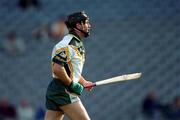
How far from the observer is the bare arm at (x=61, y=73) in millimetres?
8070

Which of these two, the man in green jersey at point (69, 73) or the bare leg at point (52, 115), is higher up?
the man in green jersey at point (69, 73)

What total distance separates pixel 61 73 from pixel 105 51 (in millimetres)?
8977

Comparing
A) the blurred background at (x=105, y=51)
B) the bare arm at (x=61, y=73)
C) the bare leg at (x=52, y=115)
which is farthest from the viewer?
the blurred background at (x=105, y=51)

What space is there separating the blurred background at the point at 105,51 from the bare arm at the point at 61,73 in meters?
7.61

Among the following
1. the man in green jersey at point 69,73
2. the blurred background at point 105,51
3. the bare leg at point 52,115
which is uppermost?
the man in green jersey at point 69,73

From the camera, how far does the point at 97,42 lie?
17.0 m

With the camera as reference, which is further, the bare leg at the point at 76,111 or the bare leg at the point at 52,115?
the bare leg at the point at 52,115

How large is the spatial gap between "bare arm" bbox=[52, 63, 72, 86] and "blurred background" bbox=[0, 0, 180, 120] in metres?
7.61

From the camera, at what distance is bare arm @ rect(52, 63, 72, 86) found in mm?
8070

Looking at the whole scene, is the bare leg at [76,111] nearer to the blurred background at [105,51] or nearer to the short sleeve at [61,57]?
the short sleeve at [61,57]

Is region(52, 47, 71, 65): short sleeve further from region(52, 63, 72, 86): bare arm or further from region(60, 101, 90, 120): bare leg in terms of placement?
region(60, 101, 90, 120): bare leg

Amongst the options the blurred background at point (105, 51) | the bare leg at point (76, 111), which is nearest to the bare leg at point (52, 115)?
the bare leg at point (76, 111)

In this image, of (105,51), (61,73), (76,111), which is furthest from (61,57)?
(105,51)

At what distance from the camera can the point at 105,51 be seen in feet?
55.8
